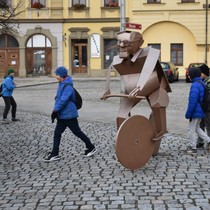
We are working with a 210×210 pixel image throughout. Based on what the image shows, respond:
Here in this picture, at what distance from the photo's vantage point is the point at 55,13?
3759 centimetres

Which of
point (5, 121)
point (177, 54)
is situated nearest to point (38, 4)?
point (177, 54)

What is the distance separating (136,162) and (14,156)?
2.48m

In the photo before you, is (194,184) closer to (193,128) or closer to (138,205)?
(138,205)

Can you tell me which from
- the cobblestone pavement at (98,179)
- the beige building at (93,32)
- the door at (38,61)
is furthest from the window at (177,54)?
the cobblestone pavement at (98,179)

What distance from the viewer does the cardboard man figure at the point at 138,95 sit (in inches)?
269

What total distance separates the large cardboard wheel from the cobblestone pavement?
0.20 meters

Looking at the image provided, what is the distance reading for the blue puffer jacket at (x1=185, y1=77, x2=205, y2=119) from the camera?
8195 millimetres

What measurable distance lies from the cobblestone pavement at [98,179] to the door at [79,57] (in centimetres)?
2841

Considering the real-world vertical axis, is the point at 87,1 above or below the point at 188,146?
above

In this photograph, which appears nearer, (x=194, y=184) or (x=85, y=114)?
(x=194, y=184)

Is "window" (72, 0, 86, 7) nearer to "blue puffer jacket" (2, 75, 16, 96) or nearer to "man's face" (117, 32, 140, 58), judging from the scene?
"blue puffer jacket" (2, 75, 16, 96)

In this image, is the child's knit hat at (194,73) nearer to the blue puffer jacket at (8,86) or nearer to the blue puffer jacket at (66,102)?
the blue puffer jacket at (66,102)

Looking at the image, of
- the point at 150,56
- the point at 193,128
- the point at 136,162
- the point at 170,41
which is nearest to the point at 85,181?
the point at 136,162

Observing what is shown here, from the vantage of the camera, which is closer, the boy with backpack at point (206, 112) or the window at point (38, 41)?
the boy with backpack at point (206, 112)
